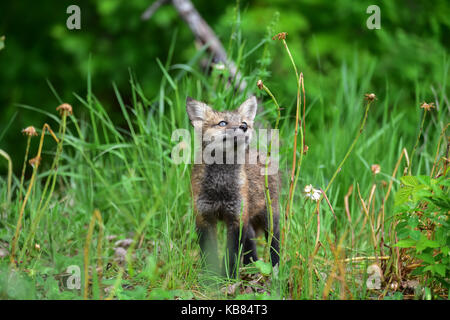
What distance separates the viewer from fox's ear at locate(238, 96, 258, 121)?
3496 mm

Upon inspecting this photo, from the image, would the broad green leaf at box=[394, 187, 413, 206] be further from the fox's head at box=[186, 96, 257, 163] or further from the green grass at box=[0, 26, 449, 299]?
the fox's head at box=[186, 96, 257, 163]

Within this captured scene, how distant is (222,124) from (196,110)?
0.72 ft

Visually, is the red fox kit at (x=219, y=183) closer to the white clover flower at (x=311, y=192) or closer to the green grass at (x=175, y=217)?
the green grass at (x=175, y=217)

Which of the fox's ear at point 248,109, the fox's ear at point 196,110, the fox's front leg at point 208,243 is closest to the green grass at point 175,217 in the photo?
the fox's front leg at point 208,243

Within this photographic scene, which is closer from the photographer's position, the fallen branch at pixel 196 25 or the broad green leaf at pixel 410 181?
the broad green leaf at pixel 410 181

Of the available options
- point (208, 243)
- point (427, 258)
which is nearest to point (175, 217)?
point (208, 243)

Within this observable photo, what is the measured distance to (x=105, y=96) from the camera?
8.80 meters

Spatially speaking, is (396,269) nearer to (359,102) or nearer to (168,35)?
(359,102)

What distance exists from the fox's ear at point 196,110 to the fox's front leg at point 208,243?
739mm

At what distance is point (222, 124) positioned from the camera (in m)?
3.46

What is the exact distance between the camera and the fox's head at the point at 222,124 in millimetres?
3289
